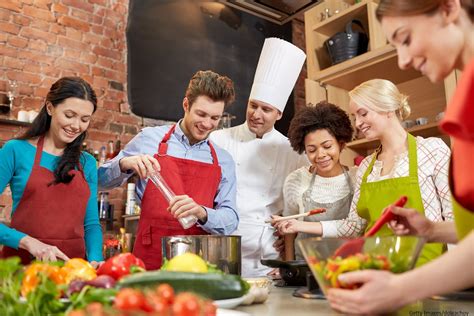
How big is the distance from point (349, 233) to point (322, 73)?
158cm

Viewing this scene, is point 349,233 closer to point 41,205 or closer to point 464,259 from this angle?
point 464,259

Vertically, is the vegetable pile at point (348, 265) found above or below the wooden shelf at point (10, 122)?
below

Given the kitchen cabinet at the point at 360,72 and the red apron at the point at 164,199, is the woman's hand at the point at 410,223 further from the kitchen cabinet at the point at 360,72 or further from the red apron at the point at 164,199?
the kitchen cabinet at the point at 360,72

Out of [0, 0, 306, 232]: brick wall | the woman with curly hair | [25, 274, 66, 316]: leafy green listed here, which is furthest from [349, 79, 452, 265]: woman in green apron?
[0, 0, 306, 232]: brick wall

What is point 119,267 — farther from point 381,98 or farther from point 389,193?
point 381,98

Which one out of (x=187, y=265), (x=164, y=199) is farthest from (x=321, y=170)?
(x=187, y=265)

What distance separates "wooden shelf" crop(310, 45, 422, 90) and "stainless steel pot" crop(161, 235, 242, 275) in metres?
1.88

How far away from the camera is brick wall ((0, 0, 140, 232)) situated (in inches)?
130

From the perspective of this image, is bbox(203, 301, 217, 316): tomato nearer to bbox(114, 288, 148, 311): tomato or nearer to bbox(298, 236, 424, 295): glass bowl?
bbox(114, 288, 148, 311): tomato

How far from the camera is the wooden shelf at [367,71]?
8.83 feet

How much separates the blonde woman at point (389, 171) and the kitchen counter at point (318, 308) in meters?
0.57

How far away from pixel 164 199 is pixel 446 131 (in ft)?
4.35

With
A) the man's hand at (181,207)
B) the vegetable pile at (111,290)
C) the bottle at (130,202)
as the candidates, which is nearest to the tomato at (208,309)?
the vegetable pile at (111,290)

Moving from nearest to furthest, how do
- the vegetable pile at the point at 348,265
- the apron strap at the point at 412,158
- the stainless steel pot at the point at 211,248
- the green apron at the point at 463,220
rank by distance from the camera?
the vegetable pile at the point at 348,265 < the green apron at the point at 463,220 < the stainless steel pot at the point at 211,248 < the apron strap at the point at 412,158
